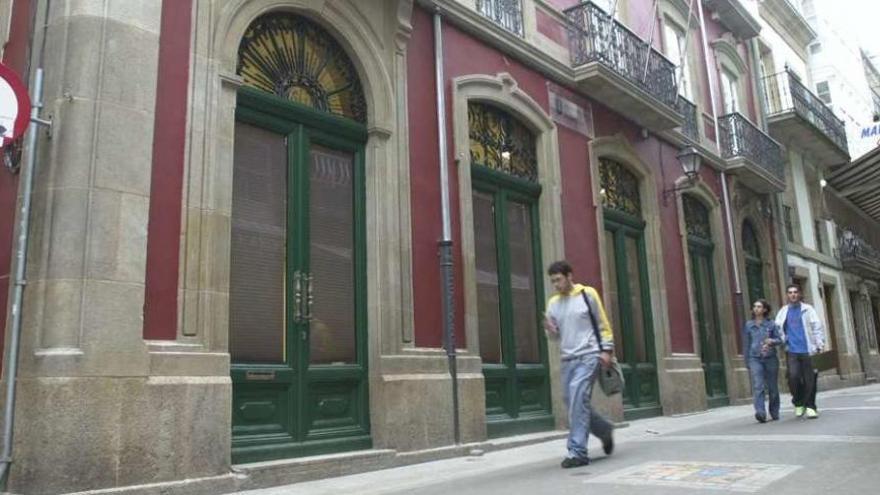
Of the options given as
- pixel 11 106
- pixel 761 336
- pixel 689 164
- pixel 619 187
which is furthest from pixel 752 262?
pixel 11 106

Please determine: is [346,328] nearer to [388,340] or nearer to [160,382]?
[388,340]

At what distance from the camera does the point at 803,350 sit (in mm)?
9523

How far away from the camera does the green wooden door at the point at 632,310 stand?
11828 millimetres

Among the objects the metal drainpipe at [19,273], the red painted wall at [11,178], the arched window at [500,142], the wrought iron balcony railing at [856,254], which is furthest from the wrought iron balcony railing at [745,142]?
the metal drainpipe at [19,273]

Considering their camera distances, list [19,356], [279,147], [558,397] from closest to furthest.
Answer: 1. [19,356]
2. [279,147]
3. [558,397]

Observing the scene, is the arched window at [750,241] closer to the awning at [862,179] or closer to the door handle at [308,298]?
the awning at [862,179]

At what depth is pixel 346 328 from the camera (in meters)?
7.40

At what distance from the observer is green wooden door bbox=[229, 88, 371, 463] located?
6406 millimetres

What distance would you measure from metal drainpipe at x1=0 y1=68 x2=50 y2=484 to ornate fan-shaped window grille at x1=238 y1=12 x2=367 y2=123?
1962 millimetres

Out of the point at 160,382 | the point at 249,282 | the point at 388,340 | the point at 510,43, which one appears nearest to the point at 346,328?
the point at 388,340

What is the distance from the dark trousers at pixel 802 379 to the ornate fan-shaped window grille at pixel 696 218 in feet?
18.4

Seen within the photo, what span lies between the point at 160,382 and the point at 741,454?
4.60 meters

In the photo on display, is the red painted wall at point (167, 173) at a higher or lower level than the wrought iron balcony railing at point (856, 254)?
lower

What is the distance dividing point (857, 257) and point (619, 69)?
15.6 metres
